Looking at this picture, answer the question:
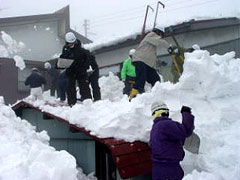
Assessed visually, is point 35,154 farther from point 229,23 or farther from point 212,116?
point 229,23

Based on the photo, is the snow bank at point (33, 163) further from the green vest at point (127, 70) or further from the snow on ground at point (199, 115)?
the green vest at point (127, 70)

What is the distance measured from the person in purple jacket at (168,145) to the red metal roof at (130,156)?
480 mm

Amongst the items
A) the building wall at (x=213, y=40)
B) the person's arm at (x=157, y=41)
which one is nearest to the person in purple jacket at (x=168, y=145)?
the person's arm at (x=157, y=41)

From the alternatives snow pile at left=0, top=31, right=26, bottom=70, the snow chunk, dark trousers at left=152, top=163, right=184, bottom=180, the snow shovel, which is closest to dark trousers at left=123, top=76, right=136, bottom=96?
the snow shovel

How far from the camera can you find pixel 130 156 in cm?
439

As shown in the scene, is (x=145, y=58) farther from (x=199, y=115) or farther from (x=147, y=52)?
(x=199, y=115)

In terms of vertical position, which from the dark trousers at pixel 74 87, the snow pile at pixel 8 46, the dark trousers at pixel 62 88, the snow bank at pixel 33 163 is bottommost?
the snow bank at pixel 33 163

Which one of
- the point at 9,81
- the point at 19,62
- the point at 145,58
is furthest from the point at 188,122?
the point at 9,81

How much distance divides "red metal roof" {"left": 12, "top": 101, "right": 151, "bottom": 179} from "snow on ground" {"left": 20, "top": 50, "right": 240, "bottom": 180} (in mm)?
132

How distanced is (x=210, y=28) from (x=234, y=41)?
2.87ft

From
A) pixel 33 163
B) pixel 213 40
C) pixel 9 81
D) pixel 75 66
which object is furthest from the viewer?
pixel 9 81

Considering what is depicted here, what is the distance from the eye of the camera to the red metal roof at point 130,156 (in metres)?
4.28

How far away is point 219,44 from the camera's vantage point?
1026 cm

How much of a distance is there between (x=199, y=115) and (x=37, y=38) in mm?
15195
